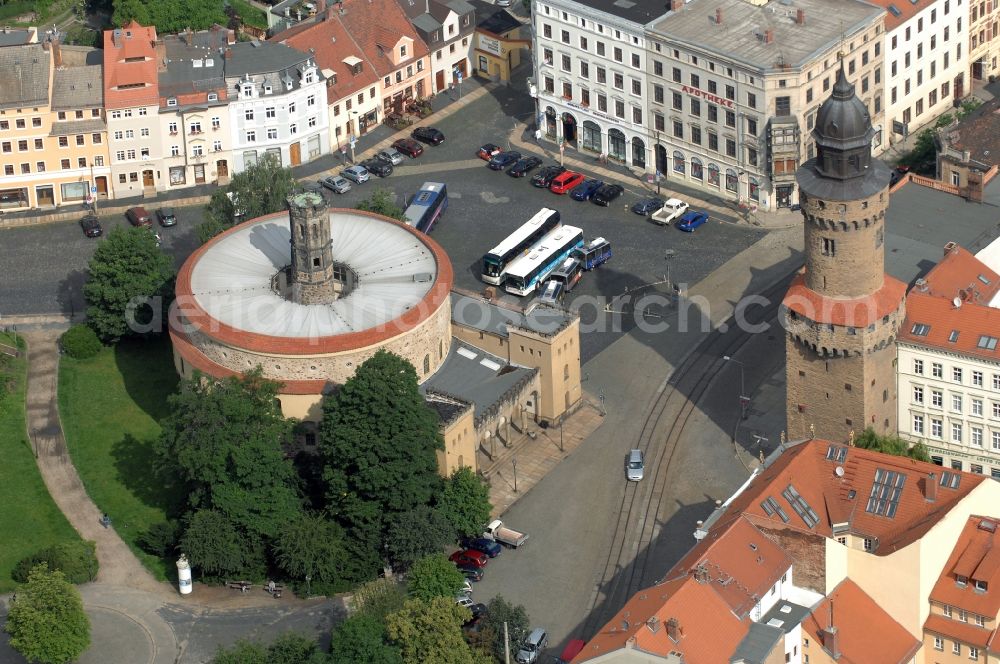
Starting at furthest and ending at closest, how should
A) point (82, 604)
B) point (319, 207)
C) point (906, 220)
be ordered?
point (906, 220) < point (319, 207) < point (82, 604)

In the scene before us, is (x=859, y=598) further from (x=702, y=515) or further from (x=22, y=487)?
(x=22, y=487)

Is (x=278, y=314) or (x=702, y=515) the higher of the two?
(x=278, y=314)

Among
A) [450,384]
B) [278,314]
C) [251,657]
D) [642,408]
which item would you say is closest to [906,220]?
[642,408]

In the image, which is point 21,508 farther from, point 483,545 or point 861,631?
point 861,631

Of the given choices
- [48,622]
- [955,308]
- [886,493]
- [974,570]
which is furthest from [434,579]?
[955,308]

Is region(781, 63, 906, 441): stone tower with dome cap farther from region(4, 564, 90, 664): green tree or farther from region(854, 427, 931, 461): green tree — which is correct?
region(4, 564, 90, 664): green tree

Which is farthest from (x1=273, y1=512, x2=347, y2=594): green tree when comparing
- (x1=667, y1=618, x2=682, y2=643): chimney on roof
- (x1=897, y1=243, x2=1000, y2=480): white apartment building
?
(x1=897, y1=243, x2=1000, y2=480): white apartment building
